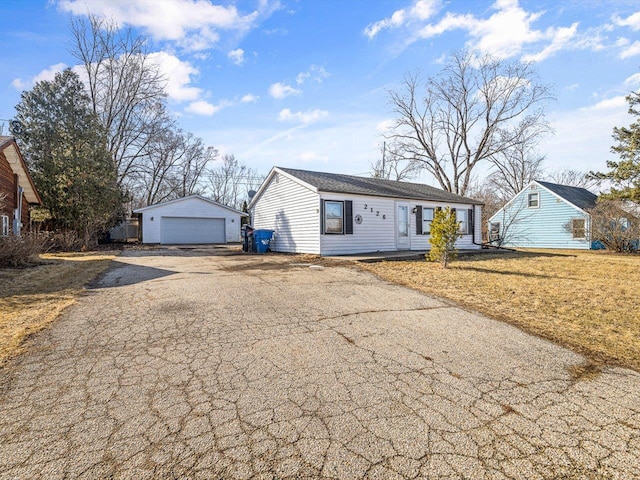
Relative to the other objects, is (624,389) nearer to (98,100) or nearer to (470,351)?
(470,351)

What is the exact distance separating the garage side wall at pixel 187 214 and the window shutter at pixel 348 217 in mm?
15746

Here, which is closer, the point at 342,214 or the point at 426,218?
the point at 342,214

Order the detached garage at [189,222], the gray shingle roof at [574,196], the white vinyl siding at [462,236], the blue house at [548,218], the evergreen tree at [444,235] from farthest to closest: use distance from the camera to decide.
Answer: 1. the detached garage at [189,222]
2. the gray shingle roof at [574,196]
3. the blue house at [548,218]
4. the white vinyl siding at [462,236]
5. the evergreen tree at [444,235]

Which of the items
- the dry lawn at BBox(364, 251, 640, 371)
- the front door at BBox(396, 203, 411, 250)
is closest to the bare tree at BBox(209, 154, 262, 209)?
the front door at BBox(396, 203, 411, 250)

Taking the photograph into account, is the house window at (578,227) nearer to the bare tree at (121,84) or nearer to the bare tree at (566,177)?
the bare tree at (566,177)

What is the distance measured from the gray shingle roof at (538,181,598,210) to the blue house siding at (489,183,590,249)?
0.30 m

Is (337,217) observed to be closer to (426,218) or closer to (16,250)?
(426,218)

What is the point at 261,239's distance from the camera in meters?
15.2

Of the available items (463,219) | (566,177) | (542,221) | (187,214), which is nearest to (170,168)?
(187,214)

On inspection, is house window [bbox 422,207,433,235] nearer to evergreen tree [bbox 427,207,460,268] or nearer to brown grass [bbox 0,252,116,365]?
evergreen tree [bbox 427,207,460,268]

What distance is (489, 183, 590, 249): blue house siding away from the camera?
71.1ft

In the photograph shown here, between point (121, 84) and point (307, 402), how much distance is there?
30.8 meters

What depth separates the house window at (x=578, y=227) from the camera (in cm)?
2108

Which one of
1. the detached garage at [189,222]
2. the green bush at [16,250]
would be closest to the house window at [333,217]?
the green bush at [16,250]
